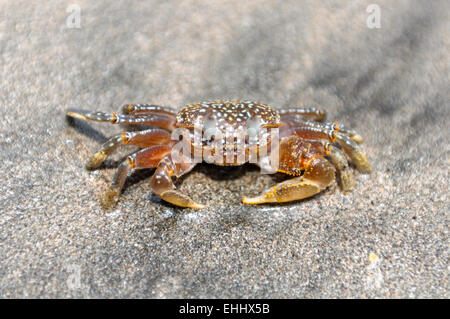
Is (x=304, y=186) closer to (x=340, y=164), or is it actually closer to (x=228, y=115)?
(x=340, y=164)

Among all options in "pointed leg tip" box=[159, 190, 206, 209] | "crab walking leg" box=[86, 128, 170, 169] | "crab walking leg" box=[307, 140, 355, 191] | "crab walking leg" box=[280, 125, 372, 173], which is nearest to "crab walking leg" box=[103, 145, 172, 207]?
"crab walking leg" box=[86, 128, 170, 169]

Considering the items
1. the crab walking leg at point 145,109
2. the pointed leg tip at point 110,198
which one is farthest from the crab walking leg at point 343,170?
the pointed leg tip at point 110,198

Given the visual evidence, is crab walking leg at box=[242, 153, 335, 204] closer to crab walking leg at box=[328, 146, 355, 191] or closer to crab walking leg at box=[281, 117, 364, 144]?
crab walking leg at box=[328, 146, 355, 191]

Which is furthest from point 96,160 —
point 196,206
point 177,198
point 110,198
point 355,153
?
point 355,153

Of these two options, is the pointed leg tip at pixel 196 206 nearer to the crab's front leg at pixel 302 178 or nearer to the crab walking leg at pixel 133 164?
the crab's front leg at pixel 302 178

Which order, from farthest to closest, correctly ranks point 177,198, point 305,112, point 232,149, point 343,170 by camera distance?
point 305,112 → point 343,170 → point 232,149 → point 177,198
